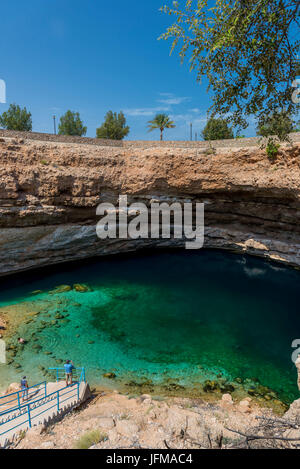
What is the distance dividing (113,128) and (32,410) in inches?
1759

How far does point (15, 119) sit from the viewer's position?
138ft

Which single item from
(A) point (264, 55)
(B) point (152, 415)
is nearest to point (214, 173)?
(A) point (264, 55)

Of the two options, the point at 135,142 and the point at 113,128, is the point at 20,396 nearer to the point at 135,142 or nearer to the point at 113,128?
the point at 135,142

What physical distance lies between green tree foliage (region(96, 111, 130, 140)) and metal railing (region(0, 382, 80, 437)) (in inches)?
1697

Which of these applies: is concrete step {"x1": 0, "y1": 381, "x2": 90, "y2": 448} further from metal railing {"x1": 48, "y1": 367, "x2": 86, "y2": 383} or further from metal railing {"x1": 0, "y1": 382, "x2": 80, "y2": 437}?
metal railing {"x1": 48, "y1": 367, "x2": 86, "y2": 383}

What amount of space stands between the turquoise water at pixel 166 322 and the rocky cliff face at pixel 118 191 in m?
2.28

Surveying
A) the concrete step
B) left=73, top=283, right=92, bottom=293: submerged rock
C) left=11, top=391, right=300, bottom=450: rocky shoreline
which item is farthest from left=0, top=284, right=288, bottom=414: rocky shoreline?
left=73, top=283, right=92, bottom=293: submerged rock

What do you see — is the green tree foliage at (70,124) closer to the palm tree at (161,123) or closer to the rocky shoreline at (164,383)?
the palm tree at (161,123)

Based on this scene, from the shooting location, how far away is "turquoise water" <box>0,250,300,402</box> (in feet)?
39.9

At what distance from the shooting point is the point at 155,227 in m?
25.9

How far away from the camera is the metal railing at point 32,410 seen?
7.58 meters

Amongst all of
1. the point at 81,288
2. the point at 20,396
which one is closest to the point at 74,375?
the point at 20,396

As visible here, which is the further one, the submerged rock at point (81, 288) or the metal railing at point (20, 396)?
the submerged rock at point (81, 288)

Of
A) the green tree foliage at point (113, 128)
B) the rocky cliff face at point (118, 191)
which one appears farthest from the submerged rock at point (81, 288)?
the green tree foliage at point (113, 128)
